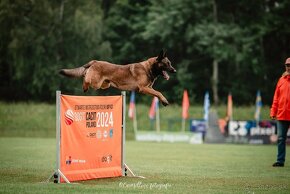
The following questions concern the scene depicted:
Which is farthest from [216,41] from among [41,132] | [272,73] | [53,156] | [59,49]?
[53,156]

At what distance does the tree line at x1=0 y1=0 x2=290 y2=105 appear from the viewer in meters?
49.1

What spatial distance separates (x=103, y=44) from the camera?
164 ft

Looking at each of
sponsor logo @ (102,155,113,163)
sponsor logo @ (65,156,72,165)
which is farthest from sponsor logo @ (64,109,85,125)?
sponsor logo @ (102,155,113,163)

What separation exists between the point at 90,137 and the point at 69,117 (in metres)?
0.77

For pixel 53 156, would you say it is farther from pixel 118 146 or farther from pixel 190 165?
pixel 118 146

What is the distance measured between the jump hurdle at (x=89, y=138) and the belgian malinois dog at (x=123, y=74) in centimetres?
34

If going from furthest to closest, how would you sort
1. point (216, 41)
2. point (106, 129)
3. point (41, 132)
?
1. point (216, 41)
2. point (41, 132)
3. point (106, 129)

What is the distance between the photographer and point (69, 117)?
38.5 ft

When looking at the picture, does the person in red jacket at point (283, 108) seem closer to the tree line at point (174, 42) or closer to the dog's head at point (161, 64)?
the dog's head at point (161, 64)

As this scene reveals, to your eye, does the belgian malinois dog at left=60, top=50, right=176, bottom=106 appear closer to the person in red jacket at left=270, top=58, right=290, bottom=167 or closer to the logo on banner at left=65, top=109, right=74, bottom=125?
the logo on banner at left=65, top=109, right=74, bottom=125

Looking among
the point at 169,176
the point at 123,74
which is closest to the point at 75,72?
the point at 123,74

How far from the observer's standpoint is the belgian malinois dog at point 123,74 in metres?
12.8

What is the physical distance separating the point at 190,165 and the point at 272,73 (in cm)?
3727

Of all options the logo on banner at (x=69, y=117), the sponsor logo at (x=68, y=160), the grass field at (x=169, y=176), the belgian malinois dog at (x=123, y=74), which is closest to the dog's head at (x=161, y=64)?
the belgian malinois dog at (x=123, y=74)
